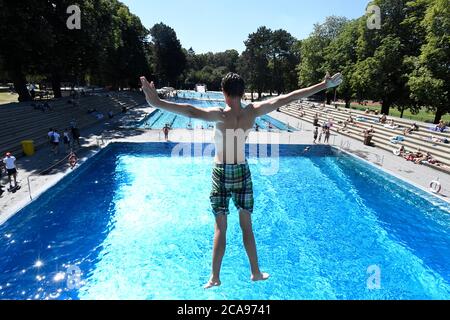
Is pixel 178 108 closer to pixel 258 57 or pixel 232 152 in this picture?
pixel 232 152

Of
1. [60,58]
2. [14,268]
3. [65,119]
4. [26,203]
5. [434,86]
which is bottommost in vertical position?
[14,268]

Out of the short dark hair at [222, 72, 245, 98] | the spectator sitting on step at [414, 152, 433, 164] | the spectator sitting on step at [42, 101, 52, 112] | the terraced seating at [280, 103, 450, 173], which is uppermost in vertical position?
the short dark hair at [222, 72, 245, 98]

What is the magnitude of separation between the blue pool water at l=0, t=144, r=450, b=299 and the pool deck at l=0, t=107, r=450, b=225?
1.75 ft

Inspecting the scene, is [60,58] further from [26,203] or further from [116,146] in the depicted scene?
[26,203]

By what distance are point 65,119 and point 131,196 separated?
1693 centimetres

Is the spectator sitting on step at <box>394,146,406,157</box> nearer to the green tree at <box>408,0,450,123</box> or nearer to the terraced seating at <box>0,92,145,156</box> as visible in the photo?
the green tree at <box>408,0,450,123</box>

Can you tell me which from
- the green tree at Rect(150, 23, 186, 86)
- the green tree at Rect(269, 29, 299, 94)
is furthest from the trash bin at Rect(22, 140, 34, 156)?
the green tree at Rect(150, 23, 186, 86)

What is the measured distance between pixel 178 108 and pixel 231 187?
0.86 meters

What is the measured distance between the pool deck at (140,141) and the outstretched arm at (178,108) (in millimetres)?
9733

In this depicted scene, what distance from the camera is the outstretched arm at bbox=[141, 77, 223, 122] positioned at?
2.59m

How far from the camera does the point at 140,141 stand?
22.2 metres
